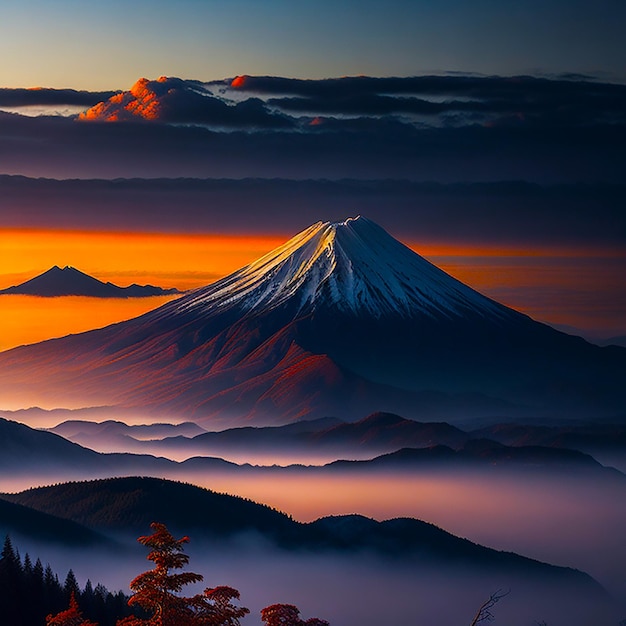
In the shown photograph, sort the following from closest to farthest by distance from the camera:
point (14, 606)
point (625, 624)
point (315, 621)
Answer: point (315, 621) < point (14, 606) < point (625, 624)

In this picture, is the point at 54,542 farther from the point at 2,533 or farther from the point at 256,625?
the point at 256,625

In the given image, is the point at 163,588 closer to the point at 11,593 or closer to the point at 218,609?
the point at 218,609

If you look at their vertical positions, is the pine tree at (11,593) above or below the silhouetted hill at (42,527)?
below

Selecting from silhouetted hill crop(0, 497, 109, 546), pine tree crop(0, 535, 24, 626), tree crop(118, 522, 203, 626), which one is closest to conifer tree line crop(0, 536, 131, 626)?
pine tree crop(0, 535, 24, 626)

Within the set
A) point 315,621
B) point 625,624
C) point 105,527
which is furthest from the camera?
point 105,527

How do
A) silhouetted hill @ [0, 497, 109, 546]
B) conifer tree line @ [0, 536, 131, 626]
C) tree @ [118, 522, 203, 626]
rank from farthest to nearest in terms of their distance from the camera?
silhouetted hill @ [0, 497, 109, 546] → conifer tree line @ [0, 536, 131, 626] → tree @ [118, 522, 203, 626]

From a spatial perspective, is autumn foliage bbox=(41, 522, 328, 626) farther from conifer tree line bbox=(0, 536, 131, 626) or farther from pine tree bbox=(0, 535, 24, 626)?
pine tree bbox=(0, 535, 24, 626)

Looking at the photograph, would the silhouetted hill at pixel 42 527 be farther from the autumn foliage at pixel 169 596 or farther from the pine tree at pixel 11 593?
the autumn foliage at pixel 169 596

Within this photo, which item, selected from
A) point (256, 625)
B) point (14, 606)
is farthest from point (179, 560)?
point (256, 625)

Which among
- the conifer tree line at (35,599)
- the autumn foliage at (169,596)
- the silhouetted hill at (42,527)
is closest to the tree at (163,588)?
the autumn foliage at (169,596)

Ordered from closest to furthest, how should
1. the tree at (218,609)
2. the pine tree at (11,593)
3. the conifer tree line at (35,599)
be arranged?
the tree at (218,609) < the pine tree at (11,593) < the conifer tree line at (35,599)

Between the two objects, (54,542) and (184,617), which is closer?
(184,617)
